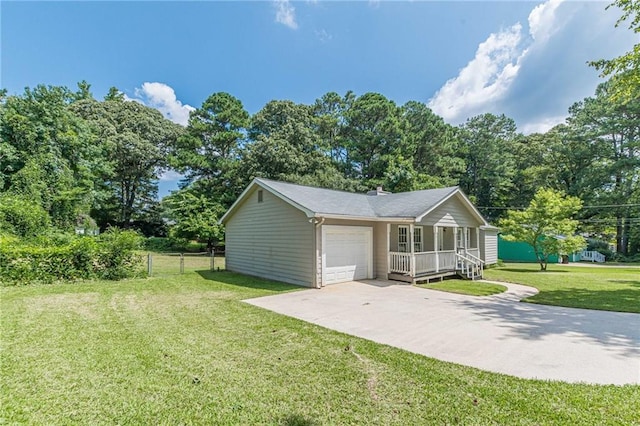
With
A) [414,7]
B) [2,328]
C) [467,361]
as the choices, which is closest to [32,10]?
[2,328]

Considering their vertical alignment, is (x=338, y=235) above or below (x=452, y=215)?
below

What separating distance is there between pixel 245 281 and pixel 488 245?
14.8m

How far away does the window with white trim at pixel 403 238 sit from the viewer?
13.4 meters

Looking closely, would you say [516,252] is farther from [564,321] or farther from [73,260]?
[73,260]

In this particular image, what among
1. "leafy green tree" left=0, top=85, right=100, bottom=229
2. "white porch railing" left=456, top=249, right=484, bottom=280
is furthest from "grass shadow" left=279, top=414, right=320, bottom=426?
"leafy green tree" left=0, top=85, right=100, bottom=229

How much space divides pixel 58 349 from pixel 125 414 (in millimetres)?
2485

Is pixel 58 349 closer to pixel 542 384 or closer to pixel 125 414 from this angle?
pixel 125 414

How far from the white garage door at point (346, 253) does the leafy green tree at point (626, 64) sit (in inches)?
355

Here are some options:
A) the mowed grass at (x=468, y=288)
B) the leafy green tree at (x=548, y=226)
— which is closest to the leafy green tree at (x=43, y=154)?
the mowed grass at (x=468, y=288)

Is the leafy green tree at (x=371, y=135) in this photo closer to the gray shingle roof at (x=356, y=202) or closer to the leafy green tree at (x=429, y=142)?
the leafy green tree at (x=429, y=142)

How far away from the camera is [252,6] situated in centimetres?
1143

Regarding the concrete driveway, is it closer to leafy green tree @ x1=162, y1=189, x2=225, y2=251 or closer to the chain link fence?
the chain link fence

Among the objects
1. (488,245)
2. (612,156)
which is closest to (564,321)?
(488,245)

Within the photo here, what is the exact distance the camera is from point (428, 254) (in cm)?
1207
